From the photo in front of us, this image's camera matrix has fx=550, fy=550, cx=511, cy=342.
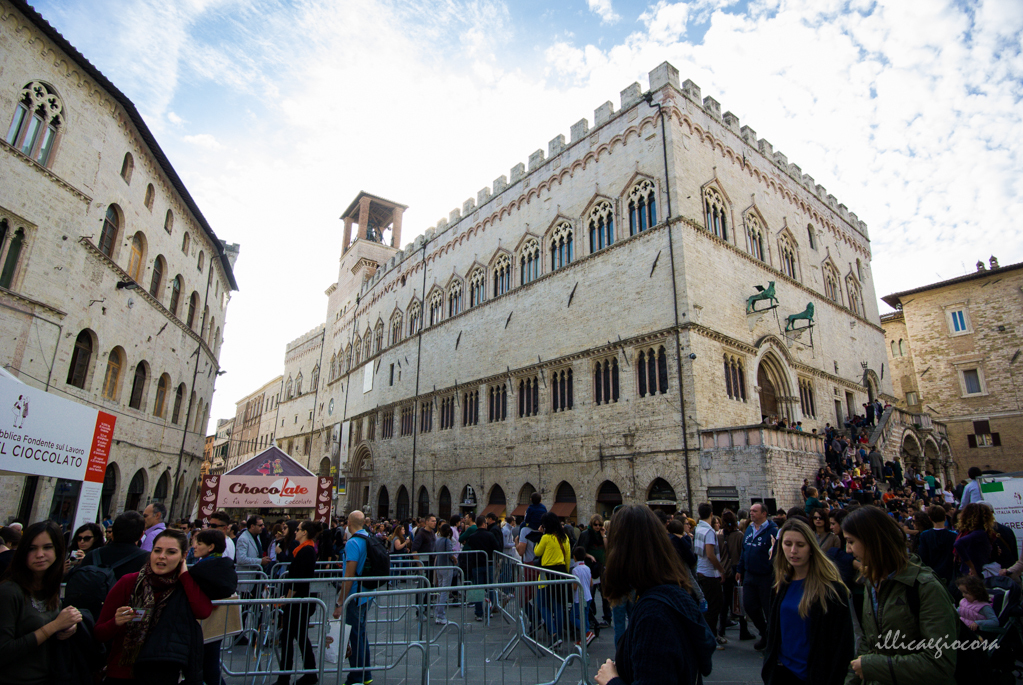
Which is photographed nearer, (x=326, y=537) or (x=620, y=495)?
(x=326, y=537)

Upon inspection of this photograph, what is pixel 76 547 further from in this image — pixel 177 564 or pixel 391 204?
pixel 391 204

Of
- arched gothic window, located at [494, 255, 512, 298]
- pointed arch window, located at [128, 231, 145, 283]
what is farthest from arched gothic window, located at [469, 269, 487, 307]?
pointed arch window, located at [128, 231, 145, 283]

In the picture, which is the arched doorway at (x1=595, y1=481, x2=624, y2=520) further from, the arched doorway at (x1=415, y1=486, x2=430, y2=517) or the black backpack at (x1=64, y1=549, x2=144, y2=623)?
the black backpack at (x1=64, y1=549, x2=144, y2=623)

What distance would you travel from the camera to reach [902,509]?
12.4 metres

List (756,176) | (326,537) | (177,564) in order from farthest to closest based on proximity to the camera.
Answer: (756,176) < (326,537) < (177,564)

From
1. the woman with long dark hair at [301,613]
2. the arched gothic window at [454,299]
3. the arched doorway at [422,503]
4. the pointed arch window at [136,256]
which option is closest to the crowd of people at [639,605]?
the woman with long dark hair at [301,613]

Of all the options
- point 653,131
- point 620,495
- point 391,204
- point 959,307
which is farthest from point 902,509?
point 391,204

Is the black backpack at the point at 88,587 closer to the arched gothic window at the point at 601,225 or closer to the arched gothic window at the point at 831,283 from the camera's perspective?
the arched gothic window at the point at 601,225

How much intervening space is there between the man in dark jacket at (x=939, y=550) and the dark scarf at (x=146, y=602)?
22.3ft

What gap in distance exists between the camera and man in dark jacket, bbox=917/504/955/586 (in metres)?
5.66

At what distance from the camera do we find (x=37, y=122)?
1326cm

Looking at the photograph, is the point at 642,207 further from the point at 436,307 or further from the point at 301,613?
the point at 301,613

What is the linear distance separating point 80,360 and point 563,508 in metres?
15.0

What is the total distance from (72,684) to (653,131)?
20258 mm
